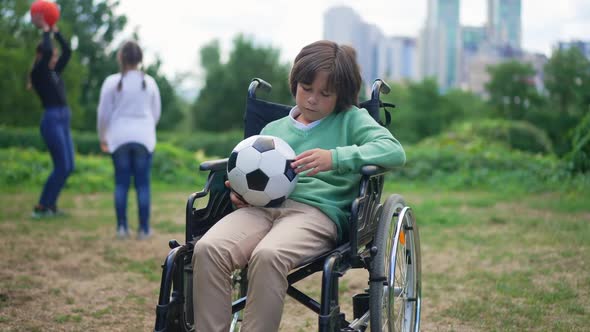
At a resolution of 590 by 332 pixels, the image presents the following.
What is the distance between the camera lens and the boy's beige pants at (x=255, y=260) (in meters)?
2.43

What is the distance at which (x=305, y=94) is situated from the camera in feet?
9.59

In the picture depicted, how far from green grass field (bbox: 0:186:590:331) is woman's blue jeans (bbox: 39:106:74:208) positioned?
369 mm

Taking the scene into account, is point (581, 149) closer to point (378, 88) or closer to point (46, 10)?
point (378, 88)

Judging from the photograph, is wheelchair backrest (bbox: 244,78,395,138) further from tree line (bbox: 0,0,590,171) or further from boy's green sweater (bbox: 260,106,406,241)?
tree line (bbox: 0,0,590,171)

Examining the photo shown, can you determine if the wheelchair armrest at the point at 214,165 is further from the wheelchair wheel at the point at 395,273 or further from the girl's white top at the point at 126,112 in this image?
the girl's white top at the point at 126,112

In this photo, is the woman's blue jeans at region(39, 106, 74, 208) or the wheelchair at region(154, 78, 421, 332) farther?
the woman's blue jeans at region(39, 106, 74, 208)

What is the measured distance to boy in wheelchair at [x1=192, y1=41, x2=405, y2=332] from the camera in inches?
97.0

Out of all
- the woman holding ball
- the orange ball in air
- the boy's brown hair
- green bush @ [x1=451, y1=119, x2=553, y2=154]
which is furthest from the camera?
green bush @ [x1=451, y1=119, x2=553, y2=154]

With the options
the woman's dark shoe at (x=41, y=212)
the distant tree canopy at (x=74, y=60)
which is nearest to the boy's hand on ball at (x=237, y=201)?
the woman's dark shoe at (x=41, y=212)

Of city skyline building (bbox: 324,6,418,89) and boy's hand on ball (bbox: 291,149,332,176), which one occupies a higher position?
city skyline building (bbox: 324,6,418,89)

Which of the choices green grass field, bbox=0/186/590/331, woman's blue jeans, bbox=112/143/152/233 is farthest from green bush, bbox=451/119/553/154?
woman's blue jeans, bbox=112/143/152/233

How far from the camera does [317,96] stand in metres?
2.92

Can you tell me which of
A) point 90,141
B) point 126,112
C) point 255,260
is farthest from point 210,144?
point 255,260

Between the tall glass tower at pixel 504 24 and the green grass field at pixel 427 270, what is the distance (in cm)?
5850
